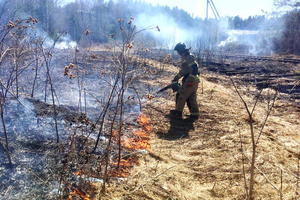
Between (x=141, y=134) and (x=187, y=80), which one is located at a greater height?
(x=187, y=80)

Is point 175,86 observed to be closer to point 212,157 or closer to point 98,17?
point 212,157

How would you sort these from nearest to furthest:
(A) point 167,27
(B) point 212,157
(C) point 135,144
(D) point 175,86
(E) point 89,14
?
(B) point 212,157 < (C) point 135,144 < (D) point 175,86 < (E) point 89,14 < (A) point 167,27

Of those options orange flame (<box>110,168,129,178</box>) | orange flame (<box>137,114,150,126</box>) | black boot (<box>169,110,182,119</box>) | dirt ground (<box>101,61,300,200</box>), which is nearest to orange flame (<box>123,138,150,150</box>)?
dirt ground (<box>101,61,300,200</box>)

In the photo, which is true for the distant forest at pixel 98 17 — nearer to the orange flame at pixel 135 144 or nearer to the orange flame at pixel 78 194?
the orange flame at pixel 135 144

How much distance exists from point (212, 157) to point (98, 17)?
46472 mm

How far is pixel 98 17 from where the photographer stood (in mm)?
48281

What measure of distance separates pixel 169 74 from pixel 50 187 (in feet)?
31.0

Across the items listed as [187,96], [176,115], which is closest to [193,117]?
[176,115]

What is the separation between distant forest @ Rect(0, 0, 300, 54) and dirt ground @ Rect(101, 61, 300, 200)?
184cm

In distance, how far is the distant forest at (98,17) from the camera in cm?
1836

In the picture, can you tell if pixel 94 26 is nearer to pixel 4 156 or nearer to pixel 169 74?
pixel 169 74

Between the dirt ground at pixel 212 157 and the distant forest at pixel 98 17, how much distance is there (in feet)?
Answer: 6.04

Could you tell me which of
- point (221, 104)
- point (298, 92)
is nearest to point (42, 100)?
point (221, 104)

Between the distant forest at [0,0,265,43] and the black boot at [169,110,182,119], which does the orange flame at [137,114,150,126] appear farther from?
the distant forest at [0,0,265,43]
